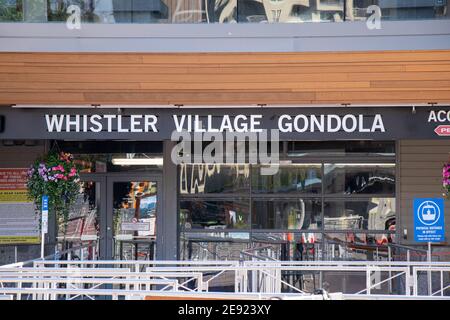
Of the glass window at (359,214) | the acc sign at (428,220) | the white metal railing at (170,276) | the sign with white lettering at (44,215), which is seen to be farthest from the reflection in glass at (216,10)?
the glass window at (359,214)

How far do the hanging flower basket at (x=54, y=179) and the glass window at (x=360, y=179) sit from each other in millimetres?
4716

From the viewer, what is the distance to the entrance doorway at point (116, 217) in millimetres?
13109

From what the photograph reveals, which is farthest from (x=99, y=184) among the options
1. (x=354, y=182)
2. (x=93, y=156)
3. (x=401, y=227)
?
(x=401, y=227)

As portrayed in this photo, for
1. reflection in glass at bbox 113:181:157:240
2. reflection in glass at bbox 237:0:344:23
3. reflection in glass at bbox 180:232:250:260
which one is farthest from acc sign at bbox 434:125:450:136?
reflection in glass at bbox 113:181:157:240

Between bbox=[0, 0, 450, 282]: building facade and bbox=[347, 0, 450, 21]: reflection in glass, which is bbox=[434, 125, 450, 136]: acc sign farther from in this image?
bbox=[347, 0, 450, 21]: reflection in glass

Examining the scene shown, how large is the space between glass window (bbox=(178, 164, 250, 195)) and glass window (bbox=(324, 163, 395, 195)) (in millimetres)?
1586

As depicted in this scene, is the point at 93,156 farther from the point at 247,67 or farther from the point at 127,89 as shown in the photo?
the point at 247,67

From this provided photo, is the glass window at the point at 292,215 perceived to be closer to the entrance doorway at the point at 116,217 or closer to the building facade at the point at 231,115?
the building facade at the point at 231,115

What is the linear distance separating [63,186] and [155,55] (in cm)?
281

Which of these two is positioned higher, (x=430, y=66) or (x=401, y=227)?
(x=430, y=66)

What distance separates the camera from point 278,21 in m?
10.1

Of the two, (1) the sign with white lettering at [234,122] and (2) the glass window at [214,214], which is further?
(2) the glass window at [214,214]

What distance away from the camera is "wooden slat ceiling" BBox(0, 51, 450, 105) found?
1022cm

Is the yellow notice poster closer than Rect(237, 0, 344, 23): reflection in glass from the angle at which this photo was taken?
No
